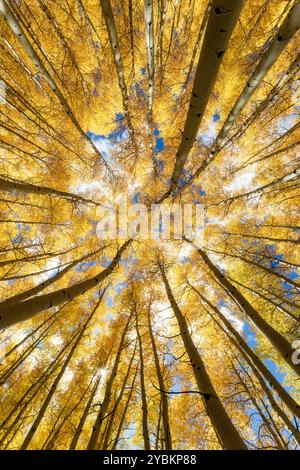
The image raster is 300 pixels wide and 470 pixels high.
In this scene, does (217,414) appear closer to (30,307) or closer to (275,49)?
(30,307)

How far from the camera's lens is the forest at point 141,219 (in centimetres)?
575

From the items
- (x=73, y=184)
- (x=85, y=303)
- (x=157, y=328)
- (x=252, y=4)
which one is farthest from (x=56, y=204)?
(x=252, y=4)

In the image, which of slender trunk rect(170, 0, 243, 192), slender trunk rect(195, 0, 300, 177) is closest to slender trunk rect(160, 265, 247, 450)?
slender trunk rect(170, 0, 243, 192)

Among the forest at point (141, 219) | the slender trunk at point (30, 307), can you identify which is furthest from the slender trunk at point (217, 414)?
the slender trunk at point (30, 307)

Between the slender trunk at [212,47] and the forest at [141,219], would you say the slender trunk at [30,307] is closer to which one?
the forest at [141,219]

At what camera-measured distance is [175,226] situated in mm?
10562

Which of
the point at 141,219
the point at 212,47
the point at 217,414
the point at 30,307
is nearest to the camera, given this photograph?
the point at 212,47

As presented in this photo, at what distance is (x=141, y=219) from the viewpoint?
11.5m

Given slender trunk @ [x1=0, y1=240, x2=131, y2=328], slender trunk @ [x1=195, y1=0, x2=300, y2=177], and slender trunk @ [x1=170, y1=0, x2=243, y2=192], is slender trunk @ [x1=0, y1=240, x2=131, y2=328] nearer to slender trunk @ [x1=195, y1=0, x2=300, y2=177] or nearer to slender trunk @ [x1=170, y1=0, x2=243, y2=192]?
slender trunk @ [x1=170, y1=0, x2=243, y2=192]

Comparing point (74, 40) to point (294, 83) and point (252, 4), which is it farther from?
point (294, 83)

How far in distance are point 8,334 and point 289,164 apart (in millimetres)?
11884

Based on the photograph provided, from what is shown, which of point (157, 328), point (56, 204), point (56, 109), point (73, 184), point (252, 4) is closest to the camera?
point (252, 4)

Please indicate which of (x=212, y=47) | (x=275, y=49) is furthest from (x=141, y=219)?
(x=212, y=47)

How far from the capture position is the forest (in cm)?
575
